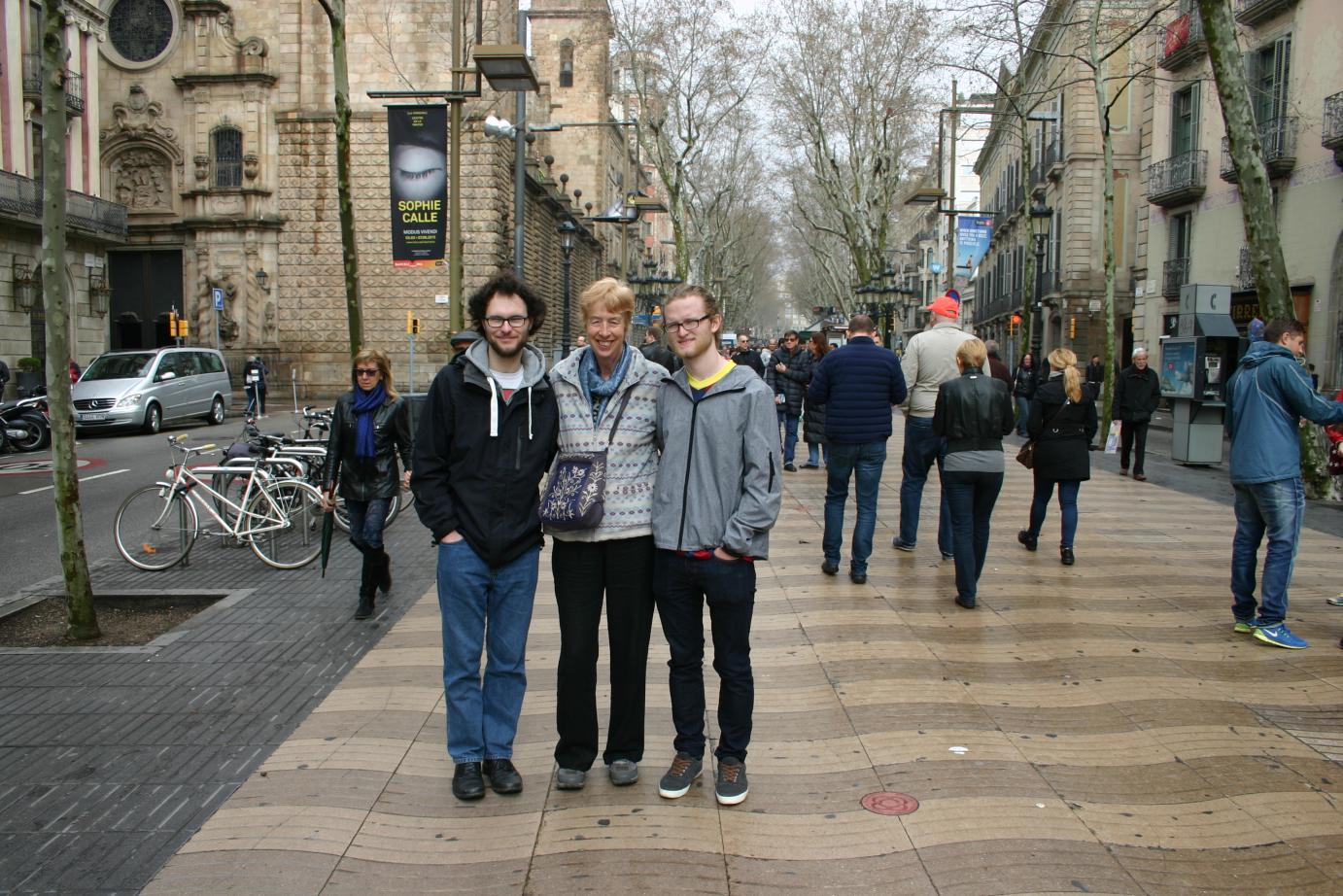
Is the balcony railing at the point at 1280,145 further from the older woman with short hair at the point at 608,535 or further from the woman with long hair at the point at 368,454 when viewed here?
the older woman with short hair at the point at 608,535

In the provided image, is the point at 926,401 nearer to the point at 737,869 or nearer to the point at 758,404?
the point at 758,404

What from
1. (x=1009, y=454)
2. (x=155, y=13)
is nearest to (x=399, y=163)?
(x=1009, y=454)

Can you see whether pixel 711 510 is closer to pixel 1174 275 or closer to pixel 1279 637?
pixel 1279 637

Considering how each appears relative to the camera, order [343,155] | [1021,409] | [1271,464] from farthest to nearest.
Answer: [1021,409] → [343,155] → [1271,464]

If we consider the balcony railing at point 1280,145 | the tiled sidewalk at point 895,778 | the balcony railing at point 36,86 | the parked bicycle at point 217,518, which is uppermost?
the balcony railing at point 36,86

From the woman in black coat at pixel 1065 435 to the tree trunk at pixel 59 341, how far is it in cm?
675

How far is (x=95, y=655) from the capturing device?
6285mm

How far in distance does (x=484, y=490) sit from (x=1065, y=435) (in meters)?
5.96

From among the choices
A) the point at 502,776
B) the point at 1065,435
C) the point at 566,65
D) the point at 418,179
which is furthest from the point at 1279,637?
the point at 566,65

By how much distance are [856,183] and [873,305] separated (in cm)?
411

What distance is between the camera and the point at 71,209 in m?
30.7

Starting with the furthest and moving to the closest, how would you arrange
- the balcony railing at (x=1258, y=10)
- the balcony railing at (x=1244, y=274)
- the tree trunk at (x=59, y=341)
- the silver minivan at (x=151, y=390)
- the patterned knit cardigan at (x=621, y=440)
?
the balcony railing at (x=1244, y=274) → the balcony railing at (x=1258, y=10) → the silver minivan at (x=151, y=390) → the tree trunk at (x=59, y=341) → the patterned knit cardigan at (x=621, y=440)

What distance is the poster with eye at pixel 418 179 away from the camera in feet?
47.4

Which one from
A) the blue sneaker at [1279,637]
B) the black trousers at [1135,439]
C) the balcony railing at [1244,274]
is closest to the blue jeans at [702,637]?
the blue sneaker at [1279,637]
